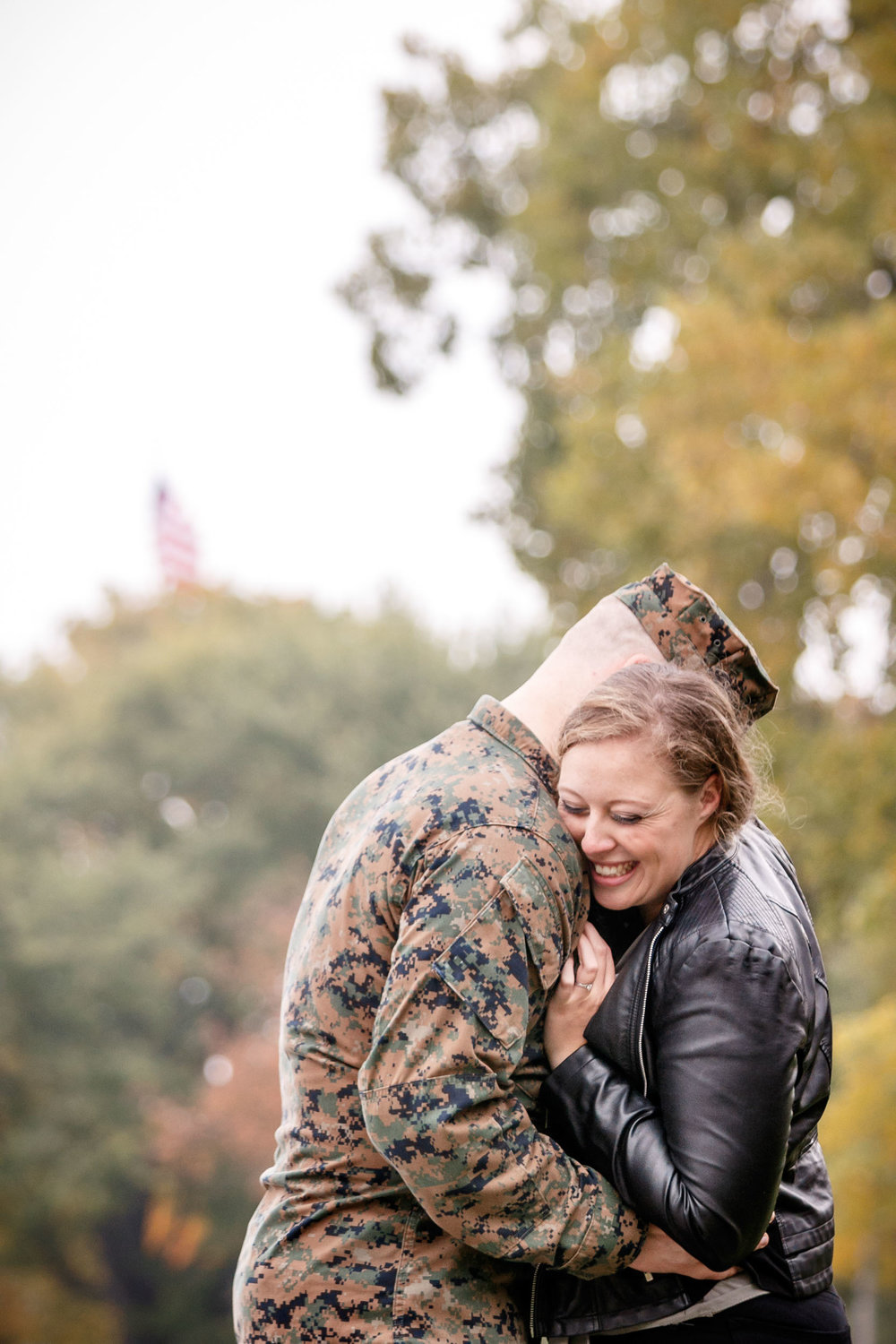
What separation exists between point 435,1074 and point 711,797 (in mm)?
799

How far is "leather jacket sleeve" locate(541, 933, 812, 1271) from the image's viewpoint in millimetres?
2256

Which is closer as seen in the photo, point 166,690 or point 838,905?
point 838,905

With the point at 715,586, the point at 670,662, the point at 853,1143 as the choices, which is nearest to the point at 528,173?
the point at 715,586

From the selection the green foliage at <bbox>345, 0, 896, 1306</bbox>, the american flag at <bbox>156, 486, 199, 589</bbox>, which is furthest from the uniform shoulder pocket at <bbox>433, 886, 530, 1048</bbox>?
the american flag at <bbox>156, 486, 199, 589</bbox>

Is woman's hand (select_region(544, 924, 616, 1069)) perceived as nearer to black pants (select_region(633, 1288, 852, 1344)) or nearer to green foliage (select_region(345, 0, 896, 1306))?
black pants (select_region(633, 1288, 852, 1344))

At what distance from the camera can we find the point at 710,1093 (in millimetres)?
2270

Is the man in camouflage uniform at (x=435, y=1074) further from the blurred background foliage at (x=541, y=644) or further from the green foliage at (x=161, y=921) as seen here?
the green foliage at (x=161, y=921)

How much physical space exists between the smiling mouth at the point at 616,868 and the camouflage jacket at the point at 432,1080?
63 mm

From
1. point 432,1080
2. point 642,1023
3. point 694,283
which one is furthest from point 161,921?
point 432,1080

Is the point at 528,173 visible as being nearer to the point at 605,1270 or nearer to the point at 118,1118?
the point at 605,1270

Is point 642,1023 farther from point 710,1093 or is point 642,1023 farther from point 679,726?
point 679,726

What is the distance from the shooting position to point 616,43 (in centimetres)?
1290

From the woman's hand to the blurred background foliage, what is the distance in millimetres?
2933

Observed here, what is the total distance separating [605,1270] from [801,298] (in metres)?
9.55
